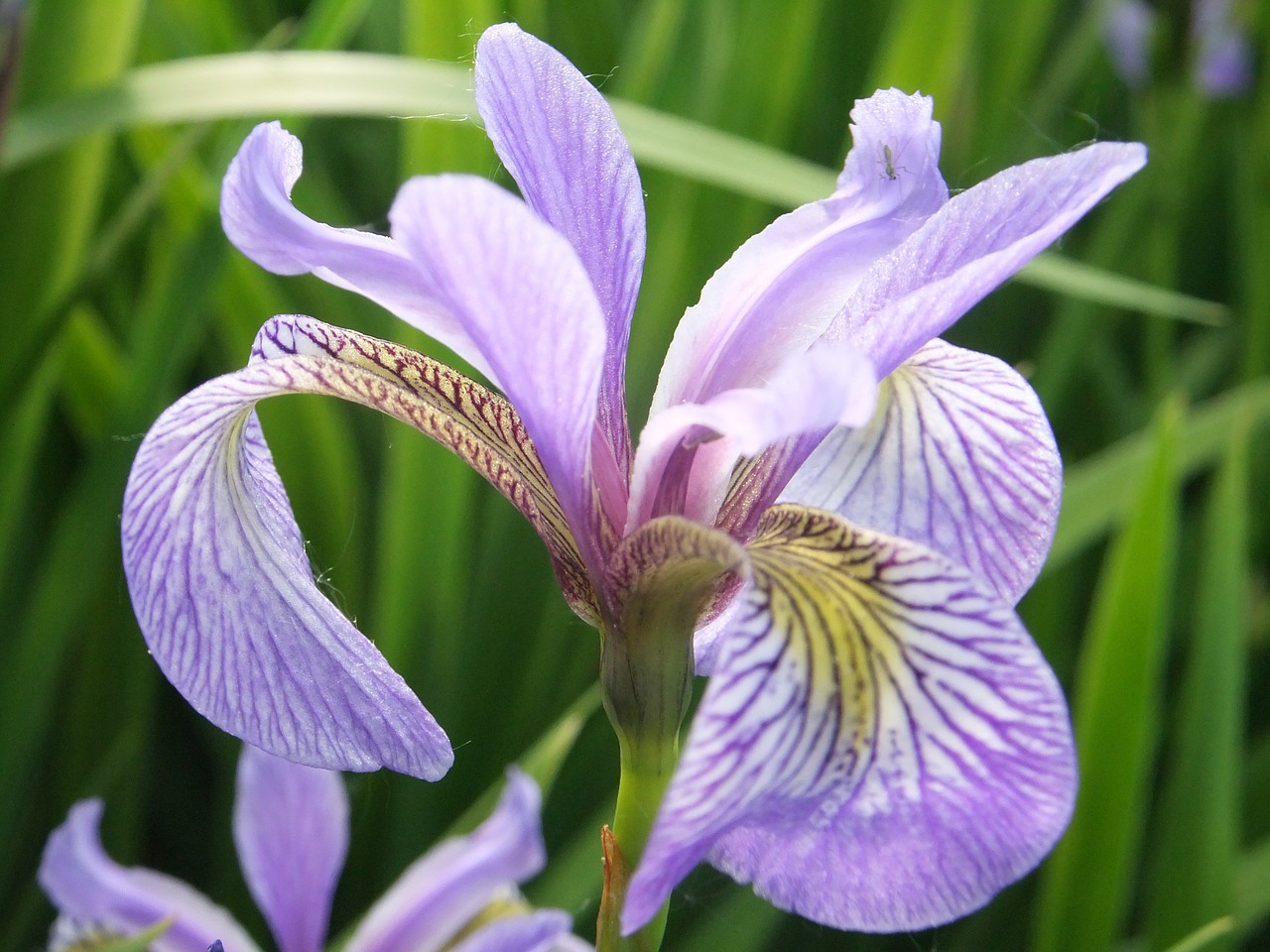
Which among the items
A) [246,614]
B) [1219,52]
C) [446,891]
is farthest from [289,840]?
[1219,52]

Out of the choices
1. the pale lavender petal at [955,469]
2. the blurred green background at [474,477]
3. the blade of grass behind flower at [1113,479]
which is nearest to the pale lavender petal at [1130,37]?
the blurred green background at [474,477]

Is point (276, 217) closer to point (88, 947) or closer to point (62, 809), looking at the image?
point (88, 947)

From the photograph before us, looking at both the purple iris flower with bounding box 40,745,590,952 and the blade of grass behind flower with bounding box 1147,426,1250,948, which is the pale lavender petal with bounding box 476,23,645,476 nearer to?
the purple iris flower with bounding box 40,745,590,952

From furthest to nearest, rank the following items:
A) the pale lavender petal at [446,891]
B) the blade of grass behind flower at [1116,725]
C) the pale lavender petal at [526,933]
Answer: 1. the blade of grass behind flower at [1116,725]
2. the pale lavender petal at [446,891]
3. the pale lavender petal at [526,933]

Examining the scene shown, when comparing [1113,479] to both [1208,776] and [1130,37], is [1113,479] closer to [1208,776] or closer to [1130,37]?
[1208,776]

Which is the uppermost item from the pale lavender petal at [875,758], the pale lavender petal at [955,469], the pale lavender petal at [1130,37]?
the pale lavender petal at [1130,37]

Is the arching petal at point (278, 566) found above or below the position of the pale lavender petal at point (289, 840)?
above

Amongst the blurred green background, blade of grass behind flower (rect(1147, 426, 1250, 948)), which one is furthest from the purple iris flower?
blade of grass behind flower (rect(1147, 426, 1250, 948))

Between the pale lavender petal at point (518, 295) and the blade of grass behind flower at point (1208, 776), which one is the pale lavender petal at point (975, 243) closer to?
the pale lavender petal at point (518, 295)
